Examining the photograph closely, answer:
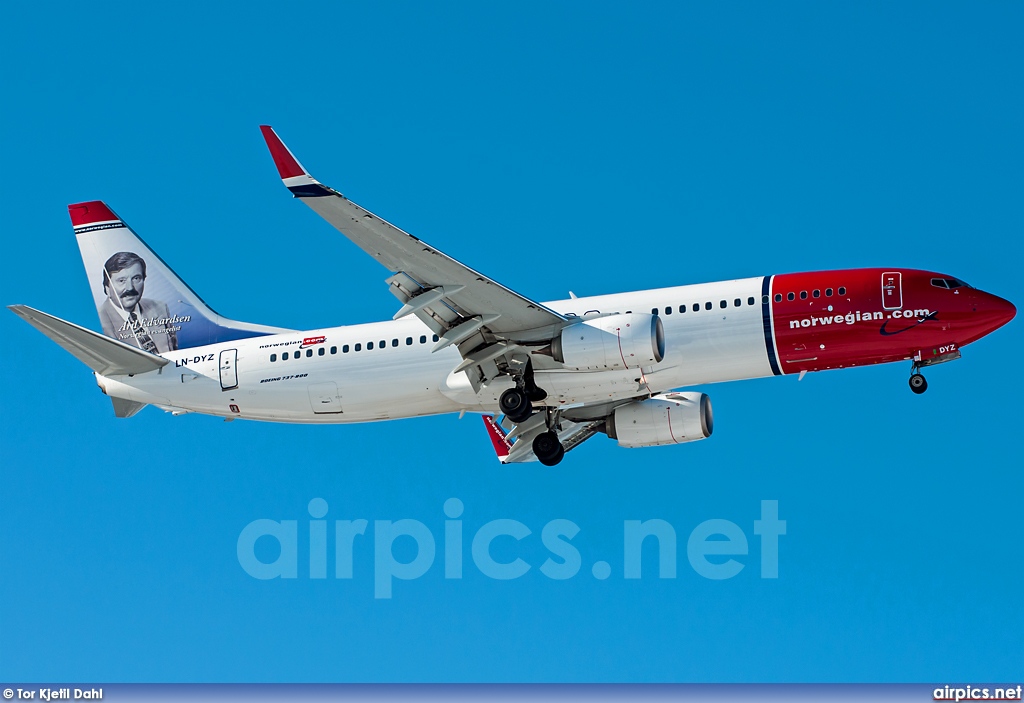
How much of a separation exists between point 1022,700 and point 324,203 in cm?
2119

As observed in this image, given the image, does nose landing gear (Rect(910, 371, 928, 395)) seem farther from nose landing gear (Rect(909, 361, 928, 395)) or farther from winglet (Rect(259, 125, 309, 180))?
winglet (Rect(259, 125, 309, 180))

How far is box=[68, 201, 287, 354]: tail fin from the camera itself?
41781 millimetres

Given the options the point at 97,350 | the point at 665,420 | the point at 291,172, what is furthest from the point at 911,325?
the point at 97,350

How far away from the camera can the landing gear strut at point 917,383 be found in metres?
36.1

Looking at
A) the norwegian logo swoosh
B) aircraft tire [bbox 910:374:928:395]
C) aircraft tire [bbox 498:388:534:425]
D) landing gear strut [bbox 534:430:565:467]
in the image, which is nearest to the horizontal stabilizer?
aircraft tire [bbox 498:388:534:425]

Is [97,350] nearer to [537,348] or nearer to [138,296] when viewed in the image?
[138,296]

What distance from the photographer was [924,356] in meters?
35.9

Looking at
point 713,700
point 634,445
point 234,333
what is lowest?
point 713,700

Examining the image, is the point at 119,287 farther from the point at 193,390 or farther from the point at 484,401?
the point at 484,401

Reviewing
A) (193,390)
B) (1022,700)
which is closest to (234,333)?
(193,390)

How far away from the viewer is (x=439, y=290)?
34094mm

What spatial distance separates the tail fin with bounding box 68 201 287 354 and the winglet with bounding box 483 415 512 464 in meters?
8.08

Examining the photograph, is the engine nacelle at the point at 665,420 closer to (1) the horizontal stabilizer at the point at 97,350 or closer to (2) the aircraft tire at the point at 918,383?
(2) the aircraft tire at the point at 918,383

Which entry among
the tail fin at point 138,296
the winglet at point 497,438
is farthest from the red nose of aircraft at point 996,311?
the tail fin at point 138,296
